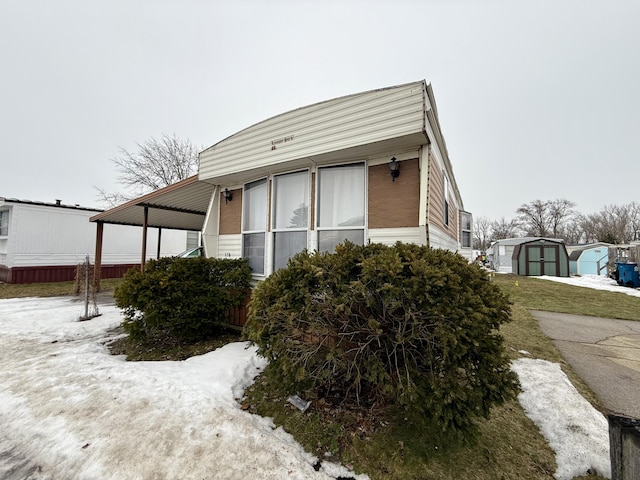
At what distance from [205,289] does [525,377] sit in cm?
490

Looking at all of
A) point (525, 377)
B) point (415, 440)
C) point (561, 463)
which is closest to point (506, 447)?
point (561, 463)

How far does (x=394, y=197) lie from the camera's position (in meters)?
3.65

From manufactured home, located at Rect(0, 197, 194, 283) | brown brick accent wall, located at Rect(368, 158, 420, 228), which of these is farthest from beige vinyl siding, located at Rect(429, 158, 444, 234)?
manufactured home, located at Rect(0, 197, 194, 283)

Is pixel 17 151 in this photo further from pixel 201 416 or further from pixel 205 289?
pixel 201 416

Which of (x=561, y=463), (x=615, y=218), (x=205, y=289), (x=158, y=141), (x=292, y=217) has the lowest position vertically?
(x=561, y=463)

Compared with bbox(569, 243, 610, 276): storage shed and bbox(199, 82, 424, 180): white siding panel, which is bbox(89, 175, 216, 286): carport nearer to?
bbox(199, 82, 424, 180): white siding panel

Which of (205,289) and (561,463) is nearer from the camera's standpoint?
(561,463)

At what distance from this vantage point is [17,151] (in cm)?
2048

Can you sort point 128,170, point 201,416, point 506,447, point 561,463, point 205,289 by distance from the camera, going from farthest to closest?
point 128,170, point 205,289, point 201,416, point 506,447, point 561,463

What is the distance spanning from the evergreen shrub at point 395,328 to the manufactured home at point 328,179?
4.01ft

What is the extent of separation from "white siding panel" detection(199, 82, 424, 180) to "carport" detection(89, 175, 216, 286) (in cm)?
135

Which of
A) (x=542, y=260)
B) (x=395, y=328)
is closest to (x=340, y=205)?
(x=395, y=328)

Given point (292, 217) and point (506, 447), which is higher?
point (292, 217)

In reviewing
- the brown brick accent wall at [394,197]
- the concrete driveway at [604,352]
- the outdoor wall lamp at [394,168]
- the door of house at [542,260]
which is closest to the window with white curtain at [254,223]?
the brown brick accent wall at [394,197]
